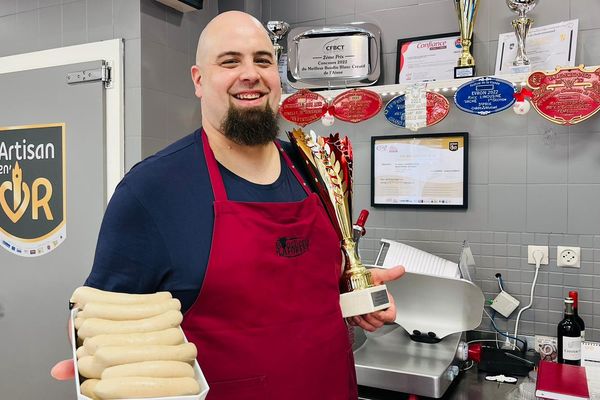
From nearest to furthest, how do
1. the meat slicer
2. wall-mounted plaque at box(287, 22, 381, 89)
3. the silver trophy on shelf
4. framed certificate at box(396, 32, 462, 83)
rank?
the meat slicer
framed certificate at box(396, 32, 462, 83)
wall-mounted plaque at box(287, 22, 381, 89)
the silver trophy on shelf

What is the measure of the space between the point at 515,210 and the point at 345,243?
3.55 feet

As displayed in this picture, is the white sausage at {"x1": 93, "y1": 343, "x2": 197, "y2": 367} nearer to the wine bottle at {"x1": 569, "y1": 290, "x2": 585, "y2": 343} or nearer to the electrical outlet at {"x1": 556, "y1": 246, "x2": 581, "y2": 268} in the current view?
the wine bottle at {"x1": 569, "y1": 290, "x2": 585, "y2": 343}

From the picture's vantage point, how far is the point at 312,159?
141 cm

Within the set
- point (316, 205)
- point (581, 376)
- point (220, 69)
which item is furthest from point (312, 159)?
point (581, 376)

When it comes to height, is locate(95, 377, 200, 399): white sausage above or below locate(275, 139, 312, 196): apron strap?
below

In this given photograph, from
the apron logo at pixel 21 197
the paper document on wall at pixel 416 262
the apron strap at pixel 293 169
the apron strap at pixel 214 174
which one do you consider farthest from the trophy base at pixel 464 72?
the apron logo at pixel 21 197

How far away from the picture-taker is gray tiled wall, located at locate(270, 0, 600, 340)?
2027 mm

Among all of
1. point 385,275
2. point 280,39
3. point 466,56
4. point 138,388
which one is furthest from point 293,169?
point 280,39

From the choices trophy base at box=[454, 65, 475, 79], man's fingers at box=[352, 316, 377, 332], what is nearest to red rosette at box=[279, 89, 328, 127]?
trophy base at box=[454, 65, 475, 79]

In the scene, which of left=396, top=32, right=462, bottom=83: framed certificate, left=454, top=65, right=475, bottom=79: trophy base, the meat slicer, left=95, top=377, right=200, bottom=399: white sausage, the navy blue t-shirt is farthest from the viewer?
left=396, top=32, right=462, bottom=83: framed certificate

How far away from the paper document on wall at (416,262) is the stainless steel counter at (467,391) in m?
0.38

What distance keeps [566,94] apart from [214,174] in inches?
54.6

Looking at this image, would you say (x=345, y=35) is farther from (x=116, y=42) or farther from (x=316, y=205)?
(x=316, y=205)

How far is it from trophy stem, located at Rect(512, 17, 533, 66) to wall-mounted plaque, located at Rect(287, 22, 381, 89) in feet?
1.93
